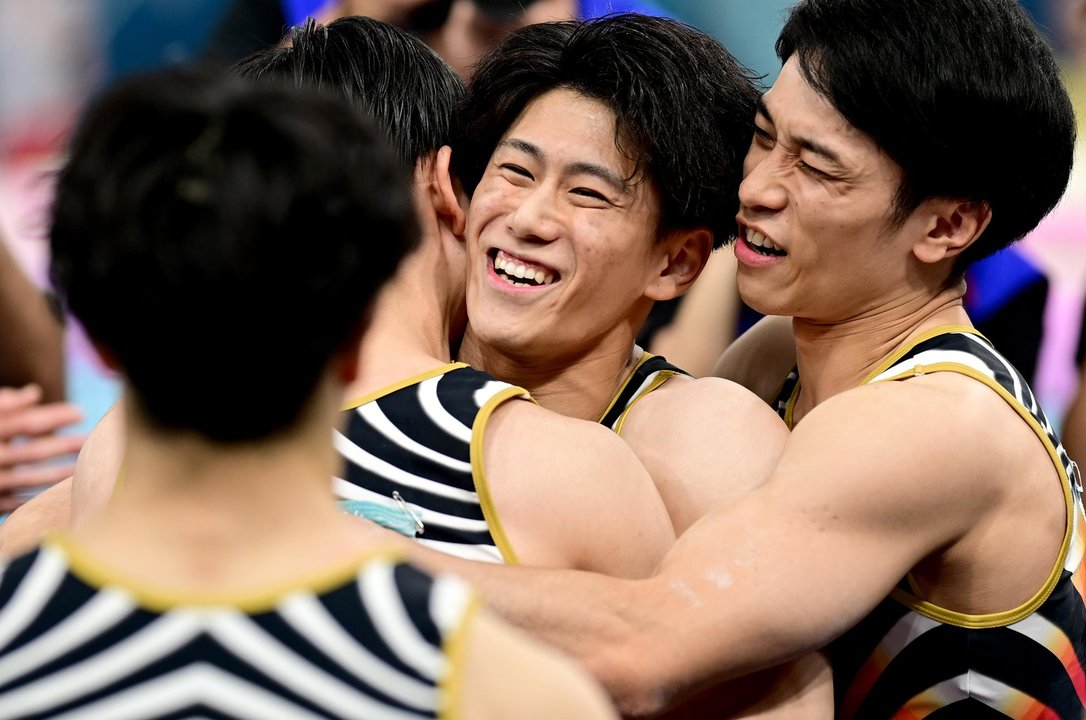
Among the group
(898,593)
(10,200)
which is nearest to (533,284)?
(898,593)

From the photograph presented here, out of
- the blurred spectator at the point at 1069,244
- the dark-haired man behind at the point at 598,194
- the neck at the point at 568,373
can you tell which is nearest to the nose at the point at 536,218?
the dark-haired man behind at the point at 598,194

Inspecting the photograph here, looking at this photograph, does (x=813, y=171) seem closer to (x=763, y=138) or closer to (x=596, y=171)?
(x=763, y=138)

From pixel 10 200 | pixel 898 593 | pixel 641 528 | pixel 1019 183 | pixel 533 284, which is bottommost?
pixel 10 200

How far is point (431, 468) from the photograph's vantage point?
6.82 ft

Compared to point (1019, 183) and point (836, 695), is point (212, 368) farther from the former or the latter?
point (1019, 183)

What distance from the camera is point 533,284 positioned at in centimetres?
272

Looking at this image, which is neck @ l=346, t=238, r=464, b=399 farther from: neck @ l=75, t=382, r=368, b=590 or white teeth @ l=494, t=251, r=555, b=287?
neck @ l=75, t=382, r=368, b=590

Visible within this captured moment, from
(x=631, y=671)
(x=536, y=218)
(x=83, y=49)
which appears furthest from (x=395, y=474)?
(x=83, y=49)

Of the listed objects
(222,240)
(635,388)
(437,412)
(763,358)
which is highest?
(222,240)

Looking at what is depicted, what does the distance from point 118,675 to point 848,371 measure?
1870mm

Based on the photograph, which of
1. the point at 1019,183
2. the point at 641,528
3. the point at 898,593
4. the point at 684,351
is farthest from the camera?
the point at 684,351

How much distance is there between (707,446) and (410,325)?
56 centimetres

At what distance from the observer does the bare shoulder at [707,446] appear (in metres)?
2.44

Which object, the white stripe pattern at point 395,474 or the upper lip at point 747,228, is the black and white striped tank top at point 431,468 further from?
the upper lip at point 747,228
